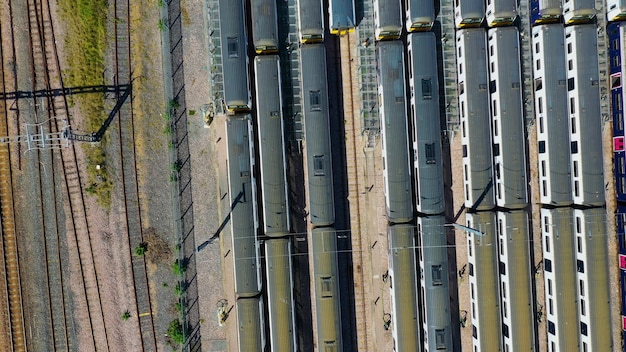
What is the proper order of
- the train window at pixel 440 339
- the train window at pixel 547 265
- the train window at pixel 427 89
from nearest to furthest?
the train window at pixel 427 89 < the train window at pixel 440 339 < the train window at pixel 547 265

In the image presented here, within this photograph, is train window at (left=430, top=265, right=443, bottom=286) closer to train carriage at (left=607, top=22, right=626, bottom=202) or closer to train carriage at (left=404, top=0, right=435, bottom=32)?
train carriage at (left=607, top=22, right=626, bottom=202)

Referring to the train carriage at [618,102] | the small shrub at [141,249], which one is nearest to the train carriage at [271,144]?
the small shrub at [141,249]

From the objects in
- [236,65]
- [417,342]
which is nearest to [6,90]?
[236,65]

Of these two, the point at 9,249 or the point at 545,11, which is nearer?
the point at 545,11

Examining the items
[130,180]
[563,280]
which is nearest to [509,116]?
[563,280]

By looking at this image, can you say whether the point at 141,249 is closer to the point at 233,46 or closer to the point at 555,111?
the point at 233,46

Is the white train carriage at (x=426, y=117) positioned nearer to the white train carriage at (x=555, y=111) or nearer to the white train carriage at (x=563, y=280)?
the white train carriage at (x=555, y=111)

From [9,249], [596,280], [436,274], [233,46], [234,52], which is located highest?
[233,46]
